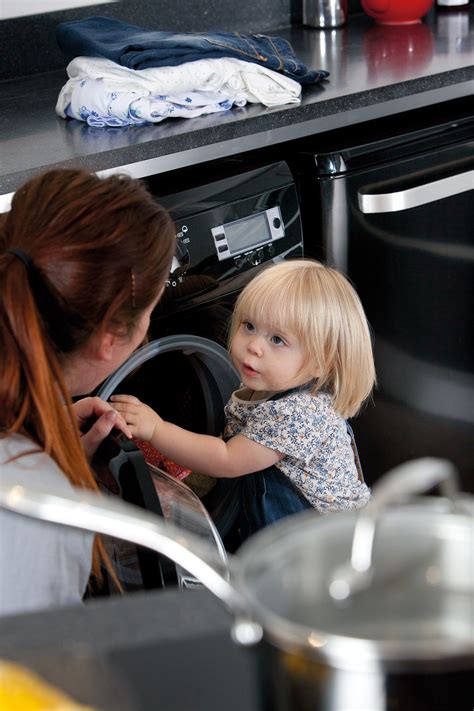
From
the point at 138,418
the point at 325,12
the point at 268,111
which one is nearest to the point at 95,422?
the point at 138,418

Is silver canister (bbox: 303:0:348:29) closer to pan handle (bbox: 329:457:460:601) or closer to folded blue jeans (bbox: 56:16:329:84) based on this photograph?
folded blue jeans (bbox: 56:16:329:84)

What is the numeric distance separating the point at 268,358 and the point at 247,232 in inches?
10.1

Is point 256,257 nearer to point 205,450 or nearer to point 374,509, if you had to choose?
point 205,450

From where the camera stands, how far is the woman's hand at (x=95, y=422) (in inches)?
53.2

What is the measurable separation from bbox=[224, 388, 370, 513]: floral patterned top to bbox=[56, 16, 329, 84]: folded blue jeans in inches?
24.7

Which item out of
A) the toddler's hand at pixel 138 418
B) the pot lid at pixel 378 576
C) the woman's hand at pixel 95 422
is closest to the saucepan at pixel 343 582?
the pot lid at pixel 378 576

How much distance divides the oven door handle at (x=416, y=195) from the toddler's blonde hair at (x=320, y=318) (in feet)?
0.90

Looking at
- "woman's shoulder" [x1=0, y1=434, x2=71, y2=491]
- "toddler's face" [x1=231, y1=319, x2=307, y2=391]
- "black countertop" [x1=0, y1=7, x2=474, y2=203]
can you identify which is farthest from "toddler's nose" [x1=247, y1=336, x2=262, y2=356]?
"woman's shoulder" [x1=0, y1=434, x2=71, y2=491]

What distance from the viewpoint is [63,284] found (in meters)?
1.05

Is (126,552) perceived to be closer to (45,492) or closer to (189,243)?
(189,243)


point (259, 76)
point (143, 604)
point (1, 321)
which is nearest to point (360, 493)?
point (259, 76)

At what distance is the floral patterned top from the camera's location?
5.43 ft

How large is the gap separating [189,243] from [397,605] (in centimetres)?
122

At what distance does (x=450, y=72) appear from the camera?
199 centimetres
